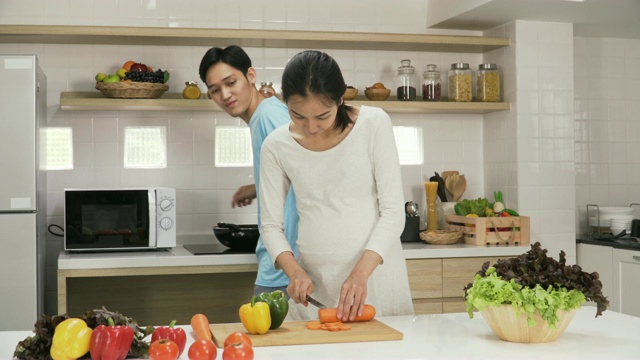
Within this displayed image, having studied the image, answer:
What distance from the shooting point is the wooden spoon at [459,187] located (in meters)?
4.62

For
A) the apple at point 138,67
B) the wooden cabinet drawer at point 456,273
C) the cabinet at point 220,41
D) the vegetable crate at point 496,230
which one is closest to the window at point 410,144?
the cabinet at point 220,41

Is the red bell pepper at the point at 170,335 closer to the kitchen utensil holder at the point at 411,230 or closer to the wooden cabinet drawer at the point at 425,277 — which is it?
the wooden cabinet drawer at the point at 425,277

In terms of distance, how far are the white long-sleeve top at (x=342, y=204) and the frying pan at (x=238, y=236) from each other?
1.40 m

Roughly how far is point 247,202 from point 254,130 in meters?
0.72

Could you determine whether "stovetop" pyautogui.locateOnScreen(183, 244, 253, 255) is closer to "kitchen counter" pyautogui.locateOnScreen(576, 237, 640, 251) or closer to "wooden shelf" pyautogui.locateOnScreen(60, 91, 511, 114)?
"wooden shelf" pyautogui.locateOnScreen(60, 91, 511, 114)

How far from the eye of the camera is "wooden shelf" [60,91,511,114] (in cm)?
402

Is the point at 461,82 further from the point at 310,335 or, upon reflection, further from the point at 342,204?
the point at 310,335

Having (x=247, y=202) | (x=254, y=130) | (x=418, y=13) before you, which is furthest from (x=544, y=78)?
(x=254, y=130)

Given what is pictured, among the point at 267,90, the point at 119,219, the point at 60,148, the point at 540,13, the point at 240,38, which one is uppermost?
the point at 540,13

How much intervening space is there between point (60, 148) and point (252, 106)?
182 centimetres

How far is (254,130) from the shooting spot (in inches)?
108

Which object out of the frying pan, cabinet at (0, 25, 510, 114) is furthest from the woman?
cabinet at (0, 25, 510, 114)

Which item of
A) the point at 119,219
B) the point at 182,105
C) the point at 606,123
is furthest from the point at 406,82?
the point at 119,219

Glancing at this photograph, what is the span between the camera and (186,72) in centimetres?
438
